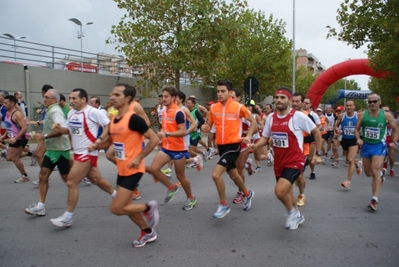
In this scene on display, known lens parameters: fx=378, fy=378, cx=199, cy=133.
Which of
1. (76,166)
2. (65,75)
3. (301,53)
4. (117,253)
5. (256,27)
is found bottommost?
(117,253)

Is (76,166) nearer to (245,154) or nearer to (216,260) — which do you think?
(216,260)

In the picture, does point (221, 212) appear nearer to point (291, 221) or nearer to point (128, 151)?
point (291, 221)

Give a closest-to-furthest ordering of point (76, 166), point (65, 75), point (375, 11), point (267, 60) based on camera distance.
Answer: point (76, 166)
point (375, 11)
point (65, 75)
point (267, 60)

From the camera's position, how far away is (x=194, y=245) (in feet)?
14.0

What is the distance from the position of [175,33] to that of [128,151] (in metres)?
14.7

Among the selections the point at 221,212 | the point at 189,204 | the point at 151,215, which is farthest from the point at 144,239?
the point at 189,204

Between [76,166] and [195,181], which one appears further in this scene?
[195,181]

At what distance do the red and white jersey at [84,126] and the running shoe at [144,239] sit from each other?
139 centimetres

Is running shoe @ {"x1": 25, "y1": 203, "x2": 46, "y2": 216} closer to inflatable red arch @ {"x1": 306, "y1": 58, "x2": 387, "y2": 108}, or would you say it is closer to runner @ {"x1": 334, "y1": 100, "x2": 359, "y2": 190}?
runner @ {"x1": 334, "y1": 100, "x2": 359, "y2": 190}

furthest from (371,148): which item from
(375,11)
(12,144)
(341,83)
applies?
(341,83)

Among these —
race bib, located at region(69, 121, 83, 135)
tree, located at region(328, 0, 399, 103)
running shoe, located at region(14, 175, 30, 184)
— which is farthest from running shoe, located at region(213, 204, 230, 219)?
tree, located at region(328, 0, 399, 103)

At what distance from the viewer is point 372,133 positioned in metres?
6.25

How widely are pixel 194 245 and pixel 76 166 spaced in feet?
6.03

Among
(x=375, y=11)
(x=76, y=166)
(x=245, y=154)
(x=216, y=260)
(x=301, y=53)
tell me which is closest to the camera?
(x=216, y=260)
